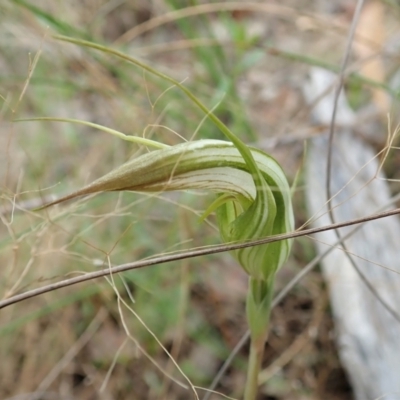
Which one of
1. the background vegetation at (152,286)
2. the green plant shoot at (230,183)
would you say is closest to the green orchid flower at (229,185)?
the green plant shoot at (230,183)

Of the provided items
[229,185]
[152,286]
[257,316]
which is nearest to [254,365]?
[257,316]

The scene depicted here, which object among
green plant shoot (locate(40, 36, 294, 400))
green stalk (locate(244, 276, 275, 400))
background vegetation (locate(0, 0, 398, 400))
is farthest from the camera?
background vegetation (locate(0, 0, 398, 400))

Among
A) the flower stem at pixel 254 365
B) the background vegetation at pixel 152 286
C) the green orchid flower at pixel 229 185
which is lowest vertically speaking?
the flower stem at pixel 254 365

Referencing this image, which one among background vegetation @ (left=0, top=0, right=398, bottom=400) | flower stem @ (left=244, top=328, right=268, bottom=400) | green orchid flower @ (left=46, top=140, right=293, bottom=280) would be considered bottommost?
flower stem @ (left=244, top=328, right=268, bottom=400)

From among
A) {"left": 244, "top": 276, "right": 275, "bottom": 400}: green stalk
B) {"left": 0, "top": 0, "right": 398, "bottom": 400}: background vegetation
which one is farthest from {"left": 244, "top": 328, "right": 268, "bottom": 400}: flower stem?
{"left": 0, "top": 0, "right": 398, "bottom": 400}: background vegetation

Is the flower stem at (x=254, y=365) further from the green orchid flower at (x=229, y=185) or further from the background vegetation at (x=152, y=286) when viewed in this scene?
the background vegetation at (x=152, y=286)

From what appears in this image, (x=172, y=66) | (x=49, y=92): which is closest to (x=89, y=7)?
(x=49, y=92)

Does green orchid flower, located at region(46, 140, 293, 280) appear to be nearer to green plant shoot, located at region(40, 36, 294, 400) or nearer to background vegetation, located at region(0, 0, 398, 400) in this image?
green plant shoot, located at region(40, 36, 294, 400)

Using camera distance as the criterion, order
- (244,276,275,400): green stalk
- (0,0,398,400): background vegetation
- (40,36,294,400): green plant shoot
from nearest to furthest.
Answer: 1. (40,36,294,400): green plant shoot
2. (244,276,275,400): green stalk
3. (0,0,398,400): background vegetation

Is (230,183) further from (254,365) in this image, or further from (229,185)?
(254,365)

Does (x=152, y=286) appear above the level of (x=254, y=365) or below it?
above

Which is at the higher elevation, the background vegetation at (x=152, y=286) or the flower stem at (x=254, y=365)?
the background vegetation at (x=152, y=286)
